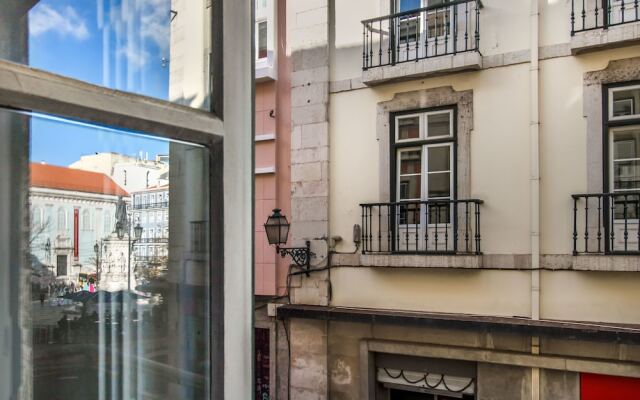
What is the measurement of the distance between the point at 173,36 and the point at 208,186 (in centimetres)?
50

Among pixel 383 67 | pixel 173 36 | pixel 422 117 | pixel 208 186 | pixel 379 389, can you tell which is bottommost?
pixel 379 389

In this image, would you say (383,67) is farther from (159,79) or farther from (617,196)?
(159,79)

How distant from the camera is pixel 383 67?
7.32m

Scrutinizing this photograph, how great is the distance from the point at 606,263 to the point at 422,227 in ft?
7.60

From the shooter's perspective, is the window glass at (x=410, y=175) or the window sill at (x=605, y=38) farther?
the window glass at (x=410, y=175)

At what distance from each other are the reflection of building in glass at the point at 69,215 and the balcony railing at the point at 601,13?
653 cm

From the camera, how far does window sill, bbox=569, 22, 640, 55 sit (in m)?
5.87

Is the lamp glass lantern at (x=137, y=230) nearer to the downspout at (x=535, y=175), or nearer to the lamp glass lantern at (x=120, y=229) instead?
the lamp glass lantern at (x=120, y=229)

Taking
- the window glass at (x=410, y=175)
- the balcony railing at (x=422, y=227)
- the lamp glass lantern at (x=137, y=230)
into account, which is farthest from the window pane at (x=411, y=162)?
the lamp glass lantern at (x=137, y=230)

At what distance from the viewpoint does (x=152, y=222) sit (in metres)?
1.38

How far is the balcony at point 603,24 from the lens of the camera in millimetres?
5910

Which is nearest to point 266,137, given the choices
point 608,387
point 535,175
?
point 535,175

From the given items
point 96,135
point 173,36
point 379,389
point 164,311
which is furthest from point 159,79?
point 379,389

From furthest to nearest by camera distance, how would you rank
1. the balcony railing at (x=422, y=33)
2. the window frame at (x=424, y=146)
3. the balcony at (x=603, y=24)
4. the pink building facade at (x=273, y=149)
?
the pink building facade at (x=273, y=149) → the window frame at (x=424, y=146) → the balcony railing at (x=422, y=33) → the balcony at (x=603, y=24)
